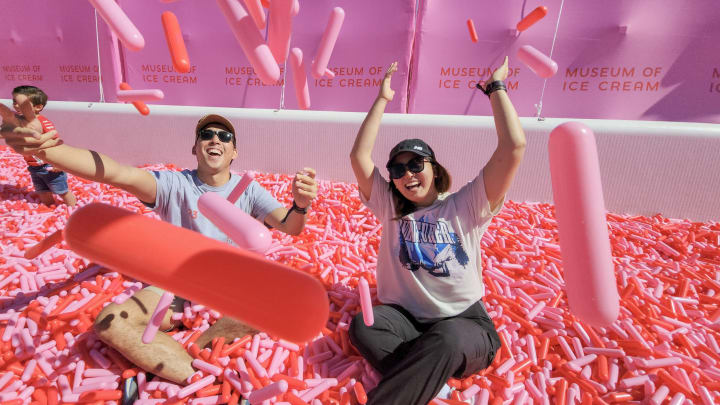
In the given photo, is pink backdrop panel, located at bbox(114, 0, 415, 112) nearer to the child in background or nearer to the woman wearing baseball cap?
the child in background

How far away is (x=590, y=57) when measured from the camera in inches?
123

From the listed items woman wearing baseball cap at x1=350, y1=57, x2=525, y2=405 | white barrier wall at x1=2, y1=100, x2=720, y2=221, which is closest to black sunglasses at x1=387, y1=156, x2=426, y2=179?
woman wearing baseball cap at x1=350, y1=57, x2=525, y2=405

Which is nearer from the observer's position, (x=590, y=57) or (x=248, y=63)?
(x=590, y=57)

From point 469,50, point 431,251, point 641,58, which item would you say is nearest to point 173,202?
point 431,251

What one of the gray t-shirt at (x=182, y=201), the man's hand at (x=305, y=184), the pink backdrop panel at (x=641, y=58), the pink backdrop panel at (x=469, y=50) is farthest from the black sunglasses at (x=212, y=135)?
the pink backdrop panel at (x=641, y=58)

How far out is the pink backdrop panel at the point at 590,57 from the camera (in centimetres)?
292

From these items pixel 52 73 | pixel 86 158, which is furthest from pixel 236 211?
pixel 52 73

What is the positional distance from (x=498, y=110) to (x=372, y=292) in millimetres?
1062

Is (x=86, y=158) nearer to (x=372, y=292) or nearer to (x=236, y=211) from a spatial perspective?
(x=236, y=211)

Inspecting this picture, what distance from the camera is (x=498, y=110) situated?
1104 millimetres

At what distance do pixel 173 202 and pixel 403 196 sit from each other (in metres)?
0.98

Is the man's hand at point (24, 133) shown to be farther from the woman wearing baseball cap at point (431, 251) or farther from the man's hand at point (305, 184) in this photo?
the woman wearing baseball cap at point (431, 251)

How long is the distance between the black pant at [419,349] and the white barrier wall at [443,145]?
6.29 ft

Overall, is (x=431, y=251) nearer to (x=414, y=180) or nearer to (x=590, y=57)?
(x=414, y=180)
